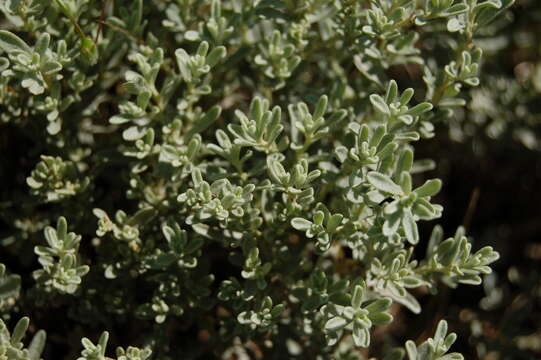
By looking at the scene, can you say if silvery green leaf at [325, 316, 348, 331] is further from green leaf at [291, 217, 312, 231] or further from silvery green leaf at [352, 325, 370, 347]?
green leaf at [291, 217, 312, 231]

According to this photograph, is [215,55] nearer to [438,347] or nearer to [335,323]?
[335,323]

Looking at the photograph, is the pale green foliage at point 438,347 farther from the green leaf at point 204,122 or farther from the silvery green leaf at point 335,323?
the green leaf at point 204,122

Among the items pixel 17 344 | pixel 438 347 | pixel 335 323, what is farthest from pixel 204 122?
pixel 438 347

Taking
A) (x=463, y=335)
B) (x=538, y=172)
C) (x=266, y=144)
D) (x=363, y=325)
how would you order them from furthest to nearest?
(x=538, y=172) → (x=463, y=335) → (x=266, y=144) → (x=363, y=325)

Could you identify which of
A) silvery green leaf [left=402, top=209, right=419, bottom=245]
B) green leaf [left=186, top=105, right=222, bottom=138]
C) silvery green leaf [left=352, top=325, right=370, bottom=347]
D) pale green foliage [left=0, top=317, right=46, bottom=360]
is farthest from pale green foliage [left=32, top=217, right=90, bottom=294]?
silvery green leaf [left=402, top=209, right=419, bottom=245]

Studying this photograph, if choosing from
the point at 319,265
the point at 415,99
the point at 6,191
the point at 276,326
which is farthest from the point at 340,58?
the point at 6,191

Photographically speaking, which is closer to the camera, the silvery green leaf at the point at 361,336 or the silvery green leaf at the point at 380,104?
the silvery green leaf at the point at 361,336

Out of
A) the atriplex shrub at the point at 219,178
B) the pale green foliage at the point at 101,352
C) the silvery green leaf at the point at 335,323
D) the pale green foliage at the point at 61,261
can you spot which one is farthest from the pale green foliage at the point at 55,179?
the silvery green leaf at the point at 335,323

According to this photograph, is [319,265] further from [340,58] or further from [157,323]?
[340,58]
